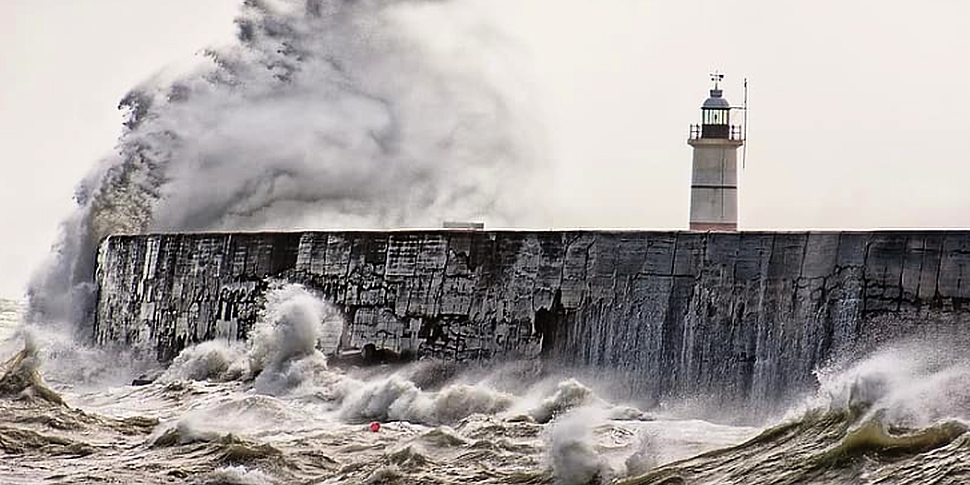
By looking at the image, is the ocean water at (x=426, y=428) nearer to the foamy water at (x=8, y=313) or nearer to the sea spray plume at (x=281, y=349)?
the sea spray plume at (x=281, y=349)

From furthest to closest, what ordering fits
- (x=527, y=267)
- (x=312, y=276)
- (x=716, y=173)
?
(x=716, y=173) → (x=312, y=276) → (x=527, y=267)

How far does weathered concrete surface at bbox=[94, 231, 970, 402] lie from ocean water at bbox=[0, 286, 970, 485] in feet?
1.21

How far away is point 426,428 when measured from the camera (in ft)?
57.5

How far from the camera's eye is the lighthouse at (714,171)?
95.8 ft

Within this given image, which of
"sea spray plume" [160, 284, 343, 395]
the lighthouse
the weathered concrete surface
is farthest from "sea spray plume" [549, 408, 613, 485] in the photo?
the lighthouse

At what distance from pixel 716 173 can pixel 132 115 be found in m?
9.75

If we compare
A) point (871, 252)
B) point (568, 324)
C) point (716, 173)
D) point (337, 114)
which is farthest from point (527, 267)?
point (337, 114)

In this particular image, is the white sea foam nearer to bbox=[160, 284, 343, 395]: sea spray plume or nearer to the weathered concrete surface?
the weathered concrete surface

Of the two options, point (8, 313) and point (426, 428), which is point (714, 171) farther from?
point (8, 313)

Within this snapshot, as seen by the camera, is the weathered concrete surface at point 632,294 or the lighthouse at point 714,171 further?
the lighthouse at point 714,171

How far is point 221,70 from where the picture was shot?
107 feet

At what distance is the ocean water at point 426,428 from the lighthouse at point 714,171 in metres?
8.47

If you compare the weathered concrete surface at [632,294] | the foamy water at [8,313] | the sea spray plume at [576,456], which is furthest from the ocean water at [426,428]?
the foamy water at [8,313]

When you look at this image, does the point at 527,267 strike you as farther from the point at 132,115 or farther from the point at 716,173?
the point at 132,115
